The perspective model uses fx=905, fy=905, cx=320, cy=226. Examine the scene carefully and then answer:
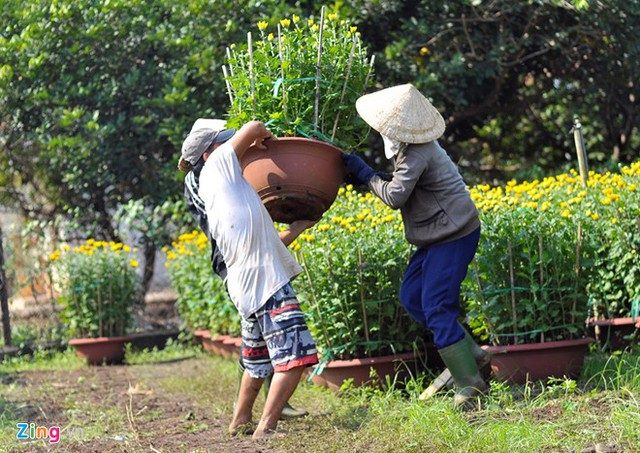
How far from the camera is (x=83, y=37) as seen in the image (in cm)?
934

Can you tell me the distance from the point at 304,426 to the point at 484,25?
6171 millimetres

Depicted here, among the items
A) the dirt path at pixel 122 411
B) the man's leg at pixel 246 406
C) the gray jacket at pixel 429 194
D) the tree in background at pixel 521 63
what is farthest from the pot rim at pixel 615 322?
the tree in background at pixel 521 63

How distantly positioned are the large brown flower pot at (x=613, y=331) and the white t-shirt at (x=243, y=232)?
2239 mm

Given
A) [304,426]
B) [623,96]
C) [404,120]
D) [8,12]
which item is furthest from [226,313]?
[623,96]

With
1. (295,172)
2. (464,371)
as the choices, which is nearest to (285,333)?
(295,172)

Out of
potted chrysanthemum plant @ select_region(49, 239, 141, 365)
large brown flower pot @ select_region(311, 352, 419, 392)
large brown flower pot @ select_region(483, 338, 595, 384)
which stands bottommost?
potted chrysanthemum plant @ select_region(49, 239, 141, 365)

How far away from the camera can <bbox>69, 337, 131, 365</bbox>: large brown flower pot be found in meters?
8.51

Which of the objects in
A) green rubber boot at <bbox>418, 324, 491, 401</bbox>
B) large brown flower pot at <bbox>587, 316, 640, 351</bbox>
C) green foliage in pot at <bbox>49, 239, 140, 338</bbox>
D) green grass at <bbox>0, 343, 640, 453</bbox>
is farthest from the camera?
green foliage in pot at <bbox>49, 239, 140, 338</bbox>

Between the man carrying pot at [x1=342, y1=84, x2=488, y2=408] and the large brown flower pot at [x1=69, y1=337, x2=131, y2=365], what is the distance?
464cm

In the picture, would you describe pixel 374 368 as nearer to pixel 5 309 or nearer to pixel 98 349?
pixel 98 349

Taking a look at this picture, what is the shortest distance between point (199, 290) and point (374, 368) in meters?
3.11

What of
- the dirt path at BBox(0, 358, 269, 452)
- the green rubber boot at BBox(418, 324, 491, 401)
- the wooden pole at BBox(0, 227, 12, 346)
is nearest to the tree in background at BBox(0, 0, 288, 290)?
the wooden pole at BBox(0, 227, 12, 346)

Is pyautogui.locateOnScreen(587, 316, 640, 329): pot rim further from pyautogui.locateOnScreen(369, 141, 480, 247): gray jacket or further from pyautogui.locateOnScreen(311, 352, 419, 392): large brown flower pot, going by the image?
pyautogui.locateOnScreen(369, 141, 480, 247): gray jacket

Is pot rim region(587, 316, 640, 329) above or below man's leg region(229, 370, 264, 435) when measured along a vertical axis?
below
